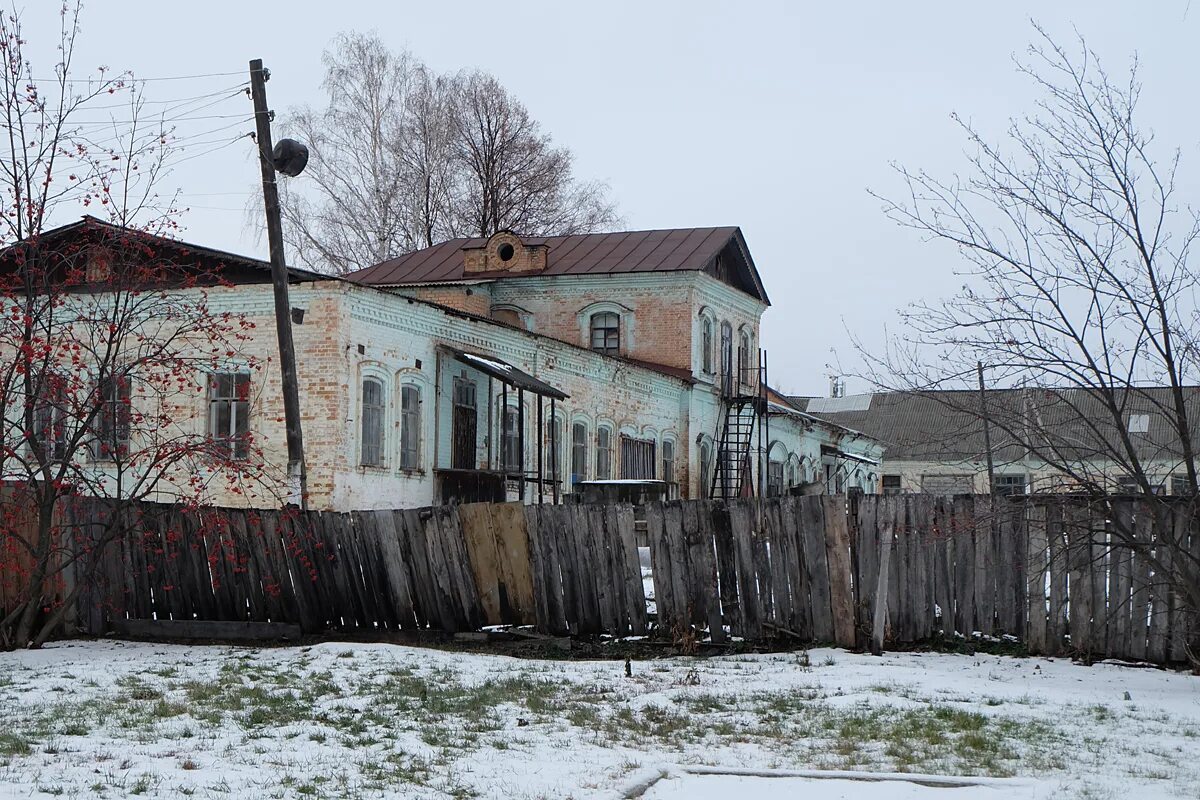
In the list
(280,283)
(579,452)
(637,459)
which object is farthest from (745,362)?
(280,283)

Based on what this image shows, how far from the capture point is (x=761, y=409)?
3250cm

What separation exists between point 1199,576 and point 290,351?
9.47 metres

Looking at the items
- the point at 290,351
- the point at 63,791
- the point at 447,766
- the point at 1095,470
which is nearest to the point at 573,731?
the point at 447,766

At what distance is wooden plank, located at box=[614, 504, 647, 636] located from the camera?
11648mm

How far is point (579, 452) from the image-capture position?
25922 mm

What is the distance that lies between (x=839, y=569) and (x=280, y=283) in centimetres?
743

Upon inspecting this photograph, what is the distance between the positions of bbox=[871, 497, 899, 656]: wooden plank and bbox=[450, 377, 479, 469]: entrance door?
11.8 m

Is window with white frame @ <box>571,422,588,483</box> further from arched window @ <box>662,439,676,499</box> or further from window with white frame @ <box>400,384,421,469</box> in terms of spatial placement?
window with white frame @ <box>400,384,421,469</box>

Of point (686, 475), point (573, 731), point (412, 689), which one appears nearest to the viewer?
point (573, 731)

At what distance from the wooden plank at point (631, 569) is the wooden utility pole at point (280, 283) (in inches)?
168

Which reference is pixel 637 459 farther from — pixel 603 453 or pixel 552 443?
pixel 552 443

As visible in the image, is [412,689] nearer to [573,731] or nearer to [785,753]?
[573,731]

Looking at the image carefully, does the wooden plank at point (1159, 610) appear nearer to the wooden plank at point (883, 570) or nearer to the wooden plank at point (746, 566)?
the wooden plank at point (883, 570)

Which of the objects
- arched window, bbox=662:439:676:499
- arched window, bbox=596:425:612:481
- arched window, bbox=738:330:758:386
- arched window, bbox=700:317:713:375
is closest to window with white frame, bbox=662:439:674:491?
arched window, bbox=662:439:676:499
